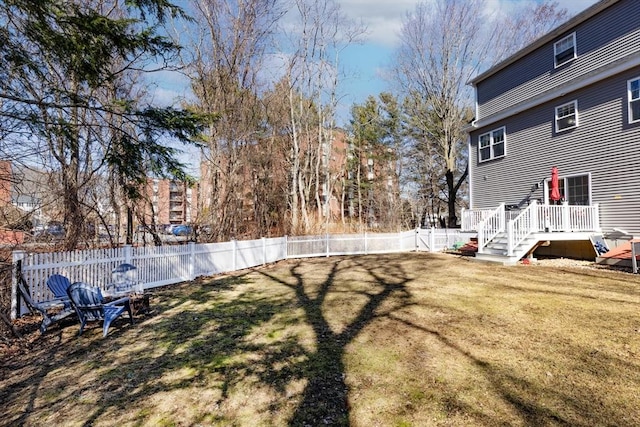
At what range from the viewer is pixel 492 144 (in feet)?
53.4

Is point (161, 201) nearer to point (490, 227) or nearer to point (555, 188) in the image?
point (490, 227)

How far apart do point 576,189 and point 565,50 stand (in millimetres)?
5282

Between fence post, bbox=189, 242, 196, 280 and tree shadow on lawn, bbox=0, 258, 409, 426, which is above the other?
fence post, bbox=189, 242, 196, 280

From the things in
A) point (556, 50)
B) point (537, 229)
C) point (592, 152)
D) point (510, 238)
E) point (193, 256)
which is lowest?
point (193, 256)

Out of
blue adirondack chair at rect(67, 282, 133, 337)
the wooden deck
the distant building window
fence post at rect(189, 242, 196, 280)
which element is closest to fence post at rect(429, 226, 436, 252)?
the wooden deck

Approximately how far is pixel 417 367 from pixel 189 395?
236 centimetres

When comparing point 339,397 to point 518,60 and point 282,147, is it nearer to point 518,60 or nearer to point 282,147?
point 518,60

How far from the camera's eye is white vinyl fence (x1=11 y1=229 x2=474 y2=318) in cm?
634

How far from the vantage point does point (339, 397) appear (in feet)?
10.6

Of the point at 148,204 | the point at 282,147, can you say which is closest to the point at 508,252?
the point at 148,204

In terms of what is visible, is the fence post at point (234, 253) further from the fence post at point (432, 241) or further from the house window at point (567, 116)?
the house window at point (567, 116)

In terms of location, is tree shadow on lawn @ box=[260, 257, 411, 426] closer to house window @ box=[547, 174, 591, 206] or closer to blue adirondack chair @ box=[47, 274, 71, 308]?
blue adirondack chair @ box=[47, 274, 71, 308]

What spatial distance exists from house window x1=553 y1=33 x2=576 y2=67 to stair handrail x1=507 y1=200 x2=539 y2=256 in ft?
20.8

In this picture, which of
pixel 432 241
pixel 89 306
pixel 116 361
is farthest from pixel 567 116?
pixel 89 306
